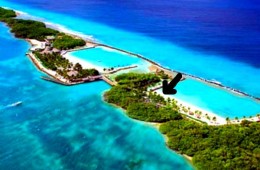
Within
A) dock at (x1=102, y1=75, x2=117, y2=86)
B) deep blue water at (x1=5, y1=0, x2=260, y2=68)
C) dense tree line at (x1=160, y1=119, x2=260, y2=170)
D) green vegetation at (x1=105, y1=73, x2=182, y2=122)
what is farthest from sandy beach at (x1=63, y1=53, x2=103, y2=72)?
deep blue water at (x1=5, y1=0, x2=260, y2=68)

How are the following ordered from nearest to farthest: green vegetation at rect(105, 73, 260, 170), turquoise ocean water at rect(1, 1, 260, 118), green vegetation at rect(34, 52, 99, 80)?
green vegetation at rect(105, 73, 260, 170), turquoise ocean water at rect(1, 1, 260, 118), green vegetation at rect(34, 52, 99, 80)

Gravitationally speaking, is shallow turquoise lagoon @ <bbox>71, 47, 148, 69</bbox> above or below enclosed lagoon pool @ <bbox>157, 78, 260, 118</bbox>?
below

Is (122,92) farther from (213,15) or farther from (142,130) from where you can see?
(213,15)

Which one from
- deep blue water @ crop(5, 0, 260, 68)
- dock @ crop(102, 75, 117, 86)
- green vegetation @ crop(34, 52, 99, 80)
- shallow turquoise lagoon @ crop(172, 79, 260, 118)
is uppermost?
deep blue water @ crop(5, 0, 260, 68)

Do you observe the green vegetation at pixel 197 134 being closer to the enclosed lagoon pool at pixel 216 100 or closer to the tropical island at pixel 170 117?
the tropical island at pixel 170 117

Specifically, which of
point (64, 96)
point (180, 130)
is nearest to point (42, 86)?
point (64, 96)

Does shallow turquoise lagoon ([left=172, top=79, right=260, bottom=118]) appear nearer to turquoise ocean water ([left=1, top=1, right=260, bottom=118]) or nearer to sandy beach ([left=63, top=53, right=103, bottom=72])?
turquoise ocean water ([left=1, top=1, right=260, bottom=118])

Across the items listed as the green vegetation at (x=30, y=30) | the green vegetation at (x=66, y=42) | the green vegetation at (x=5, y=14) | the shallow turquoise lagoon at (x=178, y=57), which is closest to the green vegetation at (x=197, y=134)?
the shallow turquoise lagoon at (x=178, y=57)
